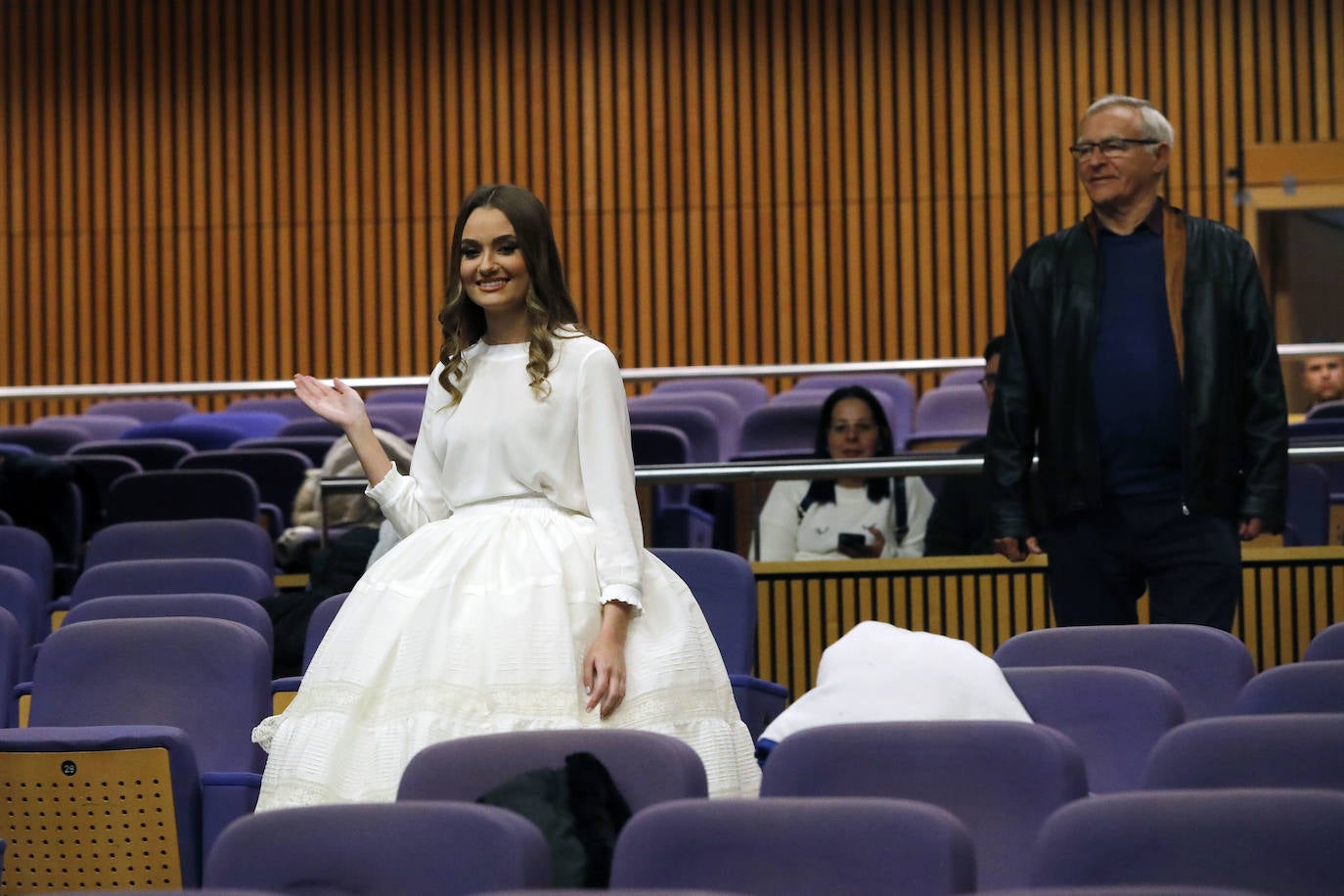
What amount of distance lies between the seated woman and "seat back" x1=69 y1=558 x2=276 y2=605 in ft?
4.43

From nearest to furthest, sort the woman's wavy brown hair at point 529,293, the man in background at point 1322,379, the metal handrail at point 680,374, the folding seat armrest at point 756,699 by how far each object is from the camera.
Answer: the woman's wavy brown hair at point 529,293, the folding seat armrest at point 756,699, the metal handrail at point 680,374, the man in background at point 1322,379

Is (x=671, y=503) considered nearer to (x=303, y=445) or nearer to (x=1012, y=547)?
(x=1012, y=547)

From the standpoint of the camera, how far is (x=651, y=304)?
1073cm

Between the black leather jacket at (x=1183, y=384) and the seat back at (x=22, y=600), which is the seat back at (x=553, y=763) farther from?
the seat back at (x=22, y=600)

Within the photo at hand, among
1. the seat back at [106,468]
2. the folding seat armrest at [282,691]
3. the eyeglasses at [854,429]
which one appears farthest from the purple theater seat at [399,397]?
the folding seat armrest at [282,691]

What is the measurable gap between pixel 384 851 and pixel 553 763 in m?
0.42

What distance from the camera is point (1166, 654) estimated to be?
11.3 feet

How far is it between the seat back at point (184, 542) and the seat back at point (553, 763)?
9.42 ft

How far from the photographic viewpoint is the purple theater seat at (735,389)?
8.55 m

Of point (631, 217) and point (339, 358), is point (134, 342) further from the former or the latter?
point (631, 217)

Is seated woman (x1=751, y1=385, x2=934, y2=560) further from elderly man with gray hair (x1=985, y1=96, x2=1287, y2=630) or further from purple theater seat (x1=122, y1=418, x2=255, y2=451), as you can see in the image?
purple theater seat (x1=122, y1=418, x2=255, y2=451)

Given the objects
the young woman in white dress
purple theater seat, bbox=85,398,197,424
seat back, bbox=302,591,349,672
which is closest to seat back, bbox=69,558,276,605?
seat back, bbox=302,591,349,672

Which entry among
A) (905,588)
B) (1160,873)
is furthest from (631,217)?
(1160,873)

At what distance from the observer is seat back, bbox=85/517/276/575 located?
5.42 m
